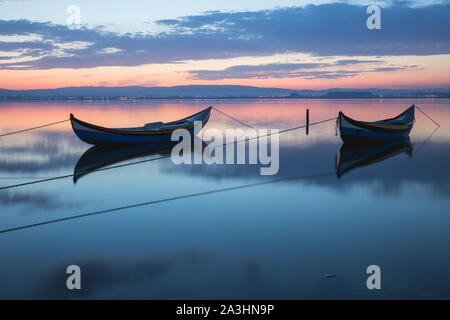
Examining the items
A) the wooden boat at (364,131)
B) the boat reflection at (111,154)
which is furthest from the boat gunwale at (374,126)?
the boat reflection at (111,154)

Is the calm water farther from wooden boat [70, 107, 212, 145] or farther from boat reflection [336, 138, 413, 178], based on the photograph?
wooden boat [70, 107, 212, 145]

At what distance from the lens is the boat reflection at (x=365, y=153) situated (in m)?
13.1

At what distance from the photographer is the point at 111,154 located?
1545 cm

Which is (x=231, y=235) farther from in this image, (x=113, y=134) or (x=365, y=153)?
(x=113, y=134)

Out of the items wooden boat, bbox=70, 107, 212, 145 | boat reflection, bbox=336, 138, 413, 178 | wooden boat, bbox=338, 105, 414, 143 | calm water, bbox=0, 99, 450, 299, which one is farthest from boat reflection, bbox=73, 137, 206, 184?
boat reflection, bbox=336, 138, 413, 178

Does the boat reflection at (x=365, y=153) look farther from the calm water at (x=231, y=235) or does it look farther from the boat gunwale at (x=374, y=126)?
the calm water at (x=231, y=235)

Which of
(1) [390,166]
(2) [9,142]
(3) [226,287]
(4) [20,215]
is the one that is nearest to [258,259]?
(3) [226,287]

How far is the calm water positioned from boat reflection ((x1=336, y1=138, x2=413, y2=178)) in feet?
2.85

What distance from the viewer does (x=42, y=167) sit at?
13250 millimetres

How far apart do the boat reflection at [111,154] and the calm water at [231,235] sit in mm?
1277

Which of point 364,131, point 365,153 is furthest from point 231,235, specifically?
point 364,131

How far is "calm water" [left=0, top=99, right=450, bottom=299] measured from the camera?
15.3 ft

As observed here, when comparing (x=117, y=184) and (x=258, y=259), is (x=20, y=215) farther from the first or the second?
(x=258, y=259)

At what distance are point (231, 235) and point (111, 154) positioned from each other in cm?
1056
